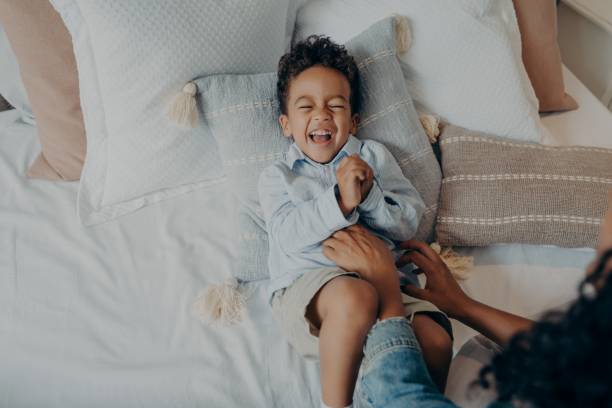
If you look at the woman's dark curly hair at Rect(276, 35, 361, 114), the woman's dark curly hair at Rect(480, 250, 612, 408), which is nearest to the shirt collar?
the woman's dark curly hair at Rect(276, 35, 361, 114)

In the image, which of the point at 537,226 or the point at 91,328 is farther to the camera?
the point at 537,226

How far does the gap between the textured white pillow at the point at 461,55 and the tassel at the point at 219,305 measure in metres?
0.74

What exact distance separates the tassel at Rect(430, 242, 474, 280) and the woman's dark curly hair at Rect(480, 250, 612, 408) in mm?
587

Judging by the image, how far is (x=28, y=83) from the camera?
3.47ft

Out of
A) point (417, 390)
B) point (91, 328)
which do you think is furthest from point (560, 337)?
point (91, 328)

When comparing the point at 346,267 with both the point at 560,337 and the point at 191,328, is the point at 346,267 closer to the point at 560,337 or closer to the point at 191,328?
the point at 191,328

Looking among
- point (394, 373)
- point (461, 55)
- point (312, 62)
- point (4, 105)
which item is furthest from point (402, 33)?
point (4, 105)

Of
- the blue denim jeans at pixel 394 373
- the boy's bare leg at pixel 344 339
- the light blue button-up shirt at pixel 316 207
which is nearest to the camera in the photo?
the blue denim jeans at pixel 394 373

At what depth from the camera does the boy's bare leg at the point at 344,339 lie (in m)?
0.77

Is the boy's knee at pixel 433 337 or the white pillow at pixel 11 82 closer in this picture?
the boy's knee at pixel 433 337

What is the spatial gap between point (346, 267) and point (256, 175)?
0.32 meters

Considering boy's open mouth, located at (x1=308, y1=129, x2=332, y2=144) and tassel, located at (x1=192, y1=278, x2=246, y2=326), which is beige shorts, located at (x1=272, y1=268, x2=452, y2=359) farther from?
boy's open mouth, located at (x1=308, y1=129, x2=332, y2=144)

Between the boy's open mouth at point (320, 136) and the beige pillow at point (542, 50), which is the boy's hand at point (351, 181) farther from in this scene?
the beige pillow at point (542, 50)

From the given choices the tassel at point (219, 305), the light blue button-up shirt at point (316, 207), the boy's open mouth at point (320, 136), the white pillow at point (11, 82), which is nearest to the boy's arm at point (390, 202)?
the light blue button-up shirt at point (316, 207)
